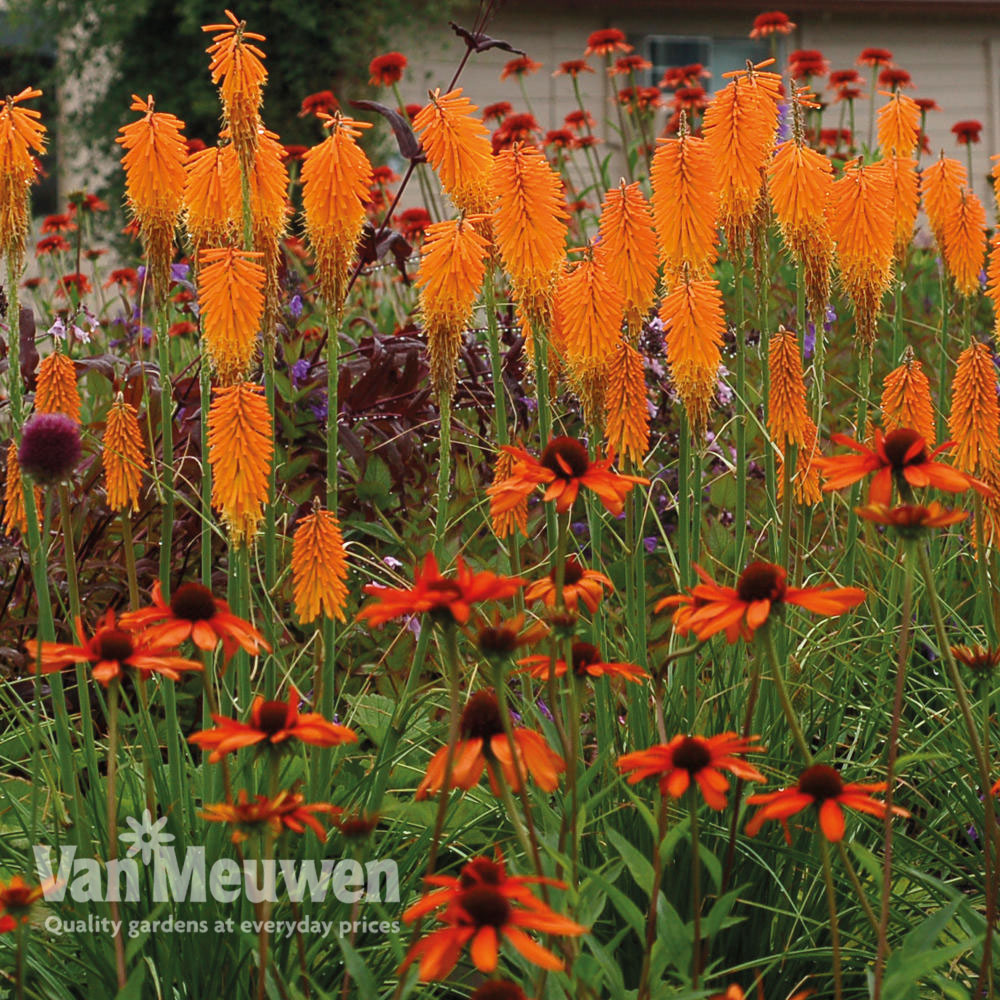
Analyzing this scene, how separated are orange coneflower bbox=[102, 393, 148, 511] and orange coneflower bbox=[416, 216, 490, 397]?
0.52 metres

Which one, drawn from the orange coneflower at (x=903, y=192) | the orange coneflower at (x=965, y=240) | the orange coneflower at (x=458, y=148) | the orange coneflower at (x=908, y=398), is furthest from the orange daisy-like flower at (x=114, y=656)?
the orange coneflower at (x=965, y=240)

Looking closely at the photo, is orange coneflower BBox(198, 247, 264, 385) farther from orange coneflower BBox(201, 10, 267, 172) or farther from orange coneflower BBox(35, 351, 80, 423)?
orange coneflower BBox(35, 351, 80, 423)

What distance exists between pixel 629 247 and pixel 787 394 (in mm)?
458

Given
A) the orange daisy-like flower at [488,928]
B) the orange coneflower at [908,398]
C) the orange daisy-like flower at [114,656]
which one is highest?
the orange coneflower at [908,398]

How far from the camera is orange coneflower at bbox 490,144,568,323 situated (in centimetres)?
223

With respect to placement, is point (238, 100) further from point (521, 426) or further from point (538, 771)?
point (521, 426)

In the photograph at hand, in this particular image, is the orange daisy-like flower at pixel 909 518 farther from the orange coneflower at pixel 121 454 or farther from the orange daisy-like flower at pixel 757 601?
the orange coneflower at pixel 121 454

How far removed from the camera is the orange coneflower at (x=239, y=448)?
1.97m

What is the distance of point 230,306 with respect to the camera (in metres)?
2.05

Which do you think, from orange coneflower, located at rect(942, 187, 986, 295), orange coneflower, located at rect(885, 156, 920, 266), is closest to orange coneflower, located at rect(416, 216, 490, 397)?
orange coneflower, located at rect(885, 156, 920, 266)

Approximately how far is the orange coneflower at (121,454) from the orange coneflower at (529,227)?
0.68 m

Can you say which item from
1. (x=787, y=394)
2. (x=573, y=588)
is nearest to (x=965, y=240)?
(x=787, y=394)

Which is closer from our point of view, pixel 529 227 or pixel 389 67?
pixel 529 227

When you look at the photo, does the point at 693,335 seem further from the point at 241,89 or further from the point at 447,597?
the point at 447,597
